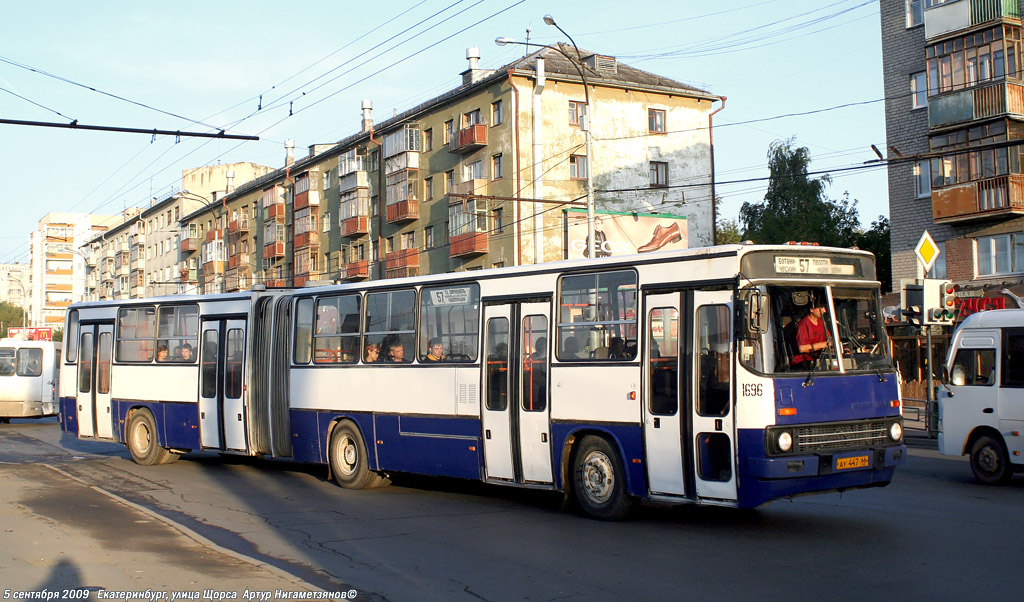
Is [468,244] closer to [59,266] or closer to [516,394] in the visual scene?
[516,394]

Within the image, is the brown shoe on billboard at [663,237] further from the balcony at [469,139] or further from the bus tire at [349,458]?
the bus tire at [349,458]

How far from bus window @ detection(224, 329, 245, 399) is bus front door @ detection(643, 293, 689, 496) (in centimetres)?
901

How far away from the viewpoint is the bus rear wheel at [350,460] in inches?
593

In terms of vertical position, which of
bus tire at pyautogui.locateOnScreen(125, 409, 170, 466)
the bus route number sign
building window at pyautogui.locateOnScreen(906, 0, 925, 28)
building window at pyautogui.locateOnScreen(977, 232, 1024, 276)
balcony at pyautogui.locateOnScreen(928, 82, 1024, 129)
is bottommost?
bus tire at pyautogui.locateOnScreen(125, 409, 170, 466)

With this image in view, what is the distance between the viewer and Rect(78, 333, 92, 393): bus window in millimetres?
20383

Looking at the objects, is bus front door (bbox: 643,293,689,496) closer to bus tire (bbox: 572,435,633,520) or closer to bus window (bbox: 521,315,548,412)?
bus tire (bbox: 572,435,633,520)

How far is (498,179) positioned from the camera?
48281mm

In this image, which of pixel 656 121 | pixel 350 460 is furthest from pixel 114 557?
pixel 656 121

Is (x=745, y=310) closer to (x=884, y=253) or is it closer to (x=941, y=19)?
(x=941, y=19)

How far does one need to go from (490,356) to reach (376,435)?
2811mm

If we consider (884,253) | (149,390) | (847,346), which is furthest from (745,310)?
(884,253)

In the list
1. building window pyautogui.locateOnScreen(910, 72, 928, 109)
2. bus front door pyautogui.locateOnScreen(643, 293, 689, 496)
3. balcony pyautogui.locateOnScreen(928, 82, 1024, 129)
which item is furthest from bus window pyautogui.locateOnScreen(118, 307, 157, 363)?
building window pyautogui.locateOnScreen(910, 72, 928, 109)

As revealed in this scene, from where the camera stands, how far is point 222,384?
17.7 metres

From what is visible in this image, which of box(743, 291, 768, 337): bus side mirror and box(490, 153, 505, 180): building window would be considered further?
box(490, 153, 505, 180): building window
